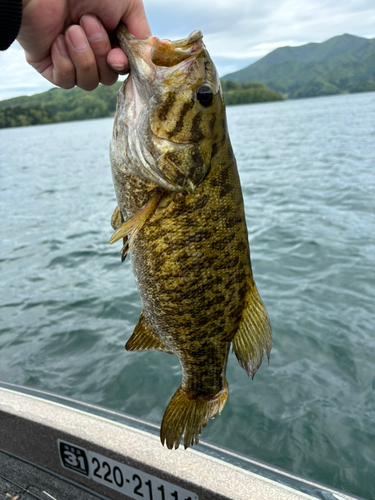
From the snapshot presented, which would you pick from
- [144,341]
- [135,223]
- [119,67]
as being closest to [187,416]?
[144,341]

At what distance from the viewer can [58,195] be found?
18.2 m

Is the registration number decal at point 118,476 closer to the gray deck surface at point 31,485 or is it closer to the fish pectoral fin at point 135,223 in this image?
the gray deck surface at point 31,485

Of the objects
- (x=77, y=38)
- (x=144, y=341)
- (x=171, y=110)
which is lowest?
(x=144, y=341)

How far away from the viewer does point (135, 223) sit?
1.73 meters

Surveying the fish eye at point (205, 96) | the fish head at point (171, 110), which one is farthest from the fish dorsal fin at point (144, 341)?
the fish eye at point (205, 96)

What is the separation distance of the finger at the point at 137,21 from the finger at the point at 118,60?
0.55 feet

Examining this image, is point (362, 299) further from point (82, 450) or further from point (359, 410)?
point (82, 450)

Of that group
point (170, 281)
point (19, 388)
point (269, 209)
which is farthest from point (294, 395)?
point (269, 209)

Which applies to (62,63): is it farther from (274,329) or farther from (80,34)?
(274,329)

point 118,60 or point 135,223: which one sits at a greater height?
point 118,60

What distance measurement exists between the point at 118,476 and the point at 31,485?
787mm

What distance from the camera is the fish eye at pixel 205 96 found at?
1.80 meters

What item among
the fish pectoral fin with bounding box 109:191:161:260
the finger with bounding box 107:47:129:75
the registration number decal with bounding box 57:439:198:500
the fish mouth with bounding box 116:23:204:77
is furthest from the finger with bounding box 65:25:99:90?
the registration number decal with bounding box 57:439:198:500

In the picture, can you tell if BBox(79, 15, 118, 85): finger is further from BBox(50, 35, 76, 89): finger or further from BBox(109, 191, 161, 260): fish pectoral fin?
BBox(109, 191, 161, 260): fish pectoral fin
